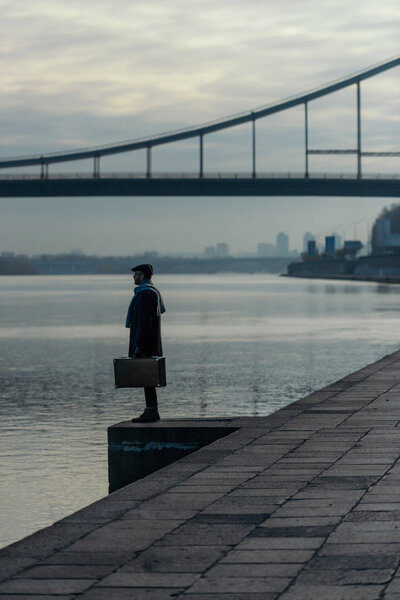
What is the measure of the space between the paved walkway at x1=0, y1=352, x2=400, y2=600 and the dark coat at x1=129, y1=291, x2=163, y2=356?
211 cm

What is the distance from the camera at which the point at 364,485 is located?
6965 millimetres

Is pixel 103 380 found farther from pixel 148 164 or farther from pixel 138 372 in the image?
pixel 148 164

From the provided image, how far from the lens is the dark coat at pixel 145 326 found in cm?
1074

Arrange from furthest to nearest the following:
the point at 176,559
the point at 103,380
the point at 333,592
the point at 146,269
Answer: the point at 103,380 → the point at 146,269 → the point at 176,559 → the point at 333,592

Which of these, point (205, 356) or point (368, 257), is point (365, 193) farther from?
point (368, 257)

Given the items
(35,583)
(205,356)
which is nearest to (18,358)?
(205,356)

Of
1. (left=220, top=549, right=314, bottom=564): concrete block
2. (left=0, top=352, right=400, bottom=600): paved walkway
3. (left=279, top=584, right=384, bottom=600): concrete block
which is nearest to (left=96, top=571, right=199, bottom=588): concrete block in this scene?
(left=0, top=352, right=400, bottom=600): paved walkway

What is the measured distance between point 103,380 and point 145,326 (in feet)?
35.1

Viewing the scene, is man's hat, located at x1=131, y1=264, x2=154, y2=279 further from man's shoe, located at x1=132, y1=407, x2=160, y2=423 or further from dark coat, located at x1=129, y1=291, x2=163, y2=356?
man's shoe, located at x1=132, y1=407, x2=160, y2=423

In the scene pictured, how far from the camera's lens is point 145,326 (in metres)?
10.8

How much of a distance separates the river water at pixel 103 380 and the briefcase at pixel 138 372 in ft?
3.18

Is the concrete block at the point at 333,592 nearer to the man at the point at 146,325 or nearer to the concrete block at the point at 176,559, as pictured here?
the concrete block at the point at 176,559

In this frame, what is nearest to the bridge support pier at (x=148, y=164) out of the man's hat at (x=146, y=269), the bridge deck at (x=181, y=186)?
the bridge deck at (x=181, y=186)

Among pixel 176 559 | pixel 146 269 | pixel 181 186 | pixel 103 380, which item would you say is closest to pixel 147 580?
pixel 176 559
